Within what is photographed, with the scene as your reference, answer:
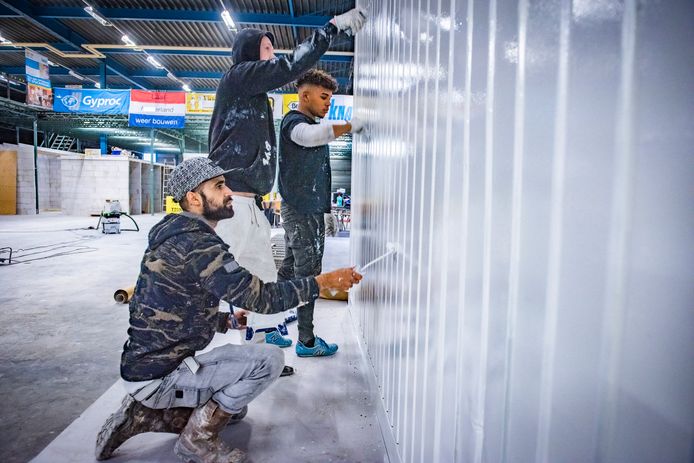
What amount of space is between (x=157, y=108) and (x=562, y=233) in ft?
56.4

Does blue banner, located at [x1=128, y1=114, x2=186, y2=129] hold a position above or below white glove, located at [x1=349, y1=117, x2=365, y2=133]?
above

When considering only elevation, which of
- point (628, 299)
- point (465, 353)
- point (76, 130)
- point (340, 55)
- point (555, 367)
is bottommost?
point (465, 353)

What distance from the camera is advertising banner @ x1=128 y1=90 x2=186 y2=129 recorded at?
15086mm

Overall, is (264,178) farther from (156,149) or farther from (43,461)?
(156,149)

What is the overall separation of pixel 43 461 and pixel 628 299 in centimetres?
233

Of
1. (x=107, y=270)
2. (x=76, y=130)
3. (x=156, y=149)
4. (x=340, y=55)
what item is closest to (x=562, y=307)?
(x=107, y=270)

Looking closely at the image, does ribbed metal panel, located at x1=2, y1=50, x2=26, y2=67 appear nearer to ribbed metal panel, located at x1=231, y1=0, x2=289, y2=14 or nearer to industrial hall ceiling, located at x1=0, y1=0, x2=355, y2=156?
industrial hall ceiling, located at x1=0, y1=0, x2=355, y2=156

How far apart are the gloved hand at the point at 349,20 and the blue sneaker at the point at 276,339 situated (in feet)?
7.55

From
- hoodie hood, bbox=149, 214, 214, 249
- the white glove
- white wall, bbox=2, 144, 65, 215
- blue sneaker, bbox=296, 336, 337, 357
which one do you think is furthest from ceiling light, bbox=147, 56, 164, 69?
hoodie hood, bbox=149, 214, 214, 249

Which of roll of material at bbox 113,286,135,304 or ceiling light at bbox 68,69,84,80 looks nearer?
roll of material at bbox 113,286,135,304

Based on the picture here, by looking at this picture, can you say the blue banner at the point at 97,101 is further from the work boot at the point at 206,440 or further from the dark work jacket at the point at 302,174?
the work boot at the point at 206,440

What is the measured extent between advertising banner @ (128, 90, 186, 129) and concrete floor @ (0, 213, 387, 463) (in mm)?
11924

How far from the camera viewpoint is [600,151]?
0.53 m

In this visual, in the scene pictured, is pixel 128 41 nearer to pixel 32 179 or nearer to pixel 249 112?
pixel 32 179
